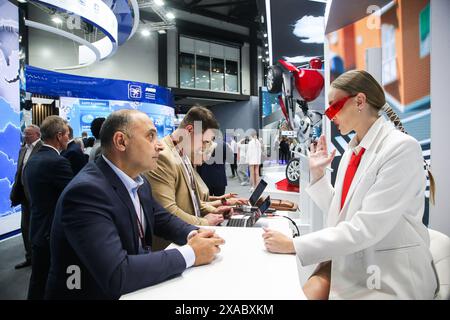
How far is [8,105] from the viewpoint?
414 cm

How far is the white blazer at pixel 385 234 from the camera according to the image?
1.12 meters

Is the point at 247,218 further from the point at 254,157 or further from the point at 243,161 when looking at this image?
the point at 243,161

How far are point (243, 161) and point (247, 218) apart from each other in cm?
701

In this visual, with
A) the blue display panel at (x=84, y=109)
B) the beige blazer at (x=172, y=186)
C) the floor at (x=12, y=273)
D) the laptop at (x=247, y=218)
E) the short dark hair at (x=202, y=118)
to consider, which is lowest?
the floor at (x=12, y=273)

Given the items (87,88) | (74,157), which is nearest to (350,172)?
(74,157)

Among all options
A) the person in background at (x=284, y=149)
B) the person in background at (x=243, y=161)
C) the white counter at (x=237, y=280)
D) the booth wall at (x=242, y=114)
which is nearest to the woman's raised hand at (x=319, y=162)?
the white counter at (x=237, y=280)

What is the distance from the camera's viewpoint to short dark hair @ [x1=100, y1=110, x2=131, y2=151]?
119cm

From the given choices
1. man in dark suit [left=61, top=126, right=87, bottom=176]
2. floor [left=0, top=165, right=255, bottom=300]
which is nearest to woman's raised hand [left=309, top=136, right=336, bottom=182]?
man in dark suit [left=61, top=126, right=87, bottom=176]

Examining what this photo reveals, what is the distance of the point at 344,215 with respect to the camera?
1.31 meters

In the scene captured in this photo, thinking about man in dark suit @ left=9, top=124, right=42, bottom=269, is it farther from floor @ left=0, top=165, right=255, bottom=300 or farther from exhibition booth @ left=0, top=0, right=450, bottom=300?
exhibition booth @ left=0, top=0, right=450, bottom=300

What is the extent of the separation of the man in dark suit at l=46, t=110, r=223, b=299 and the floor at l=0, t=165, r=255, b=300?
1961 mm

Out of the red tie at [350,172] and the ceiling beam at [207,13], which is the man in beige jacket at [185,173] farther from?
the ceiling beam at [207,13]
